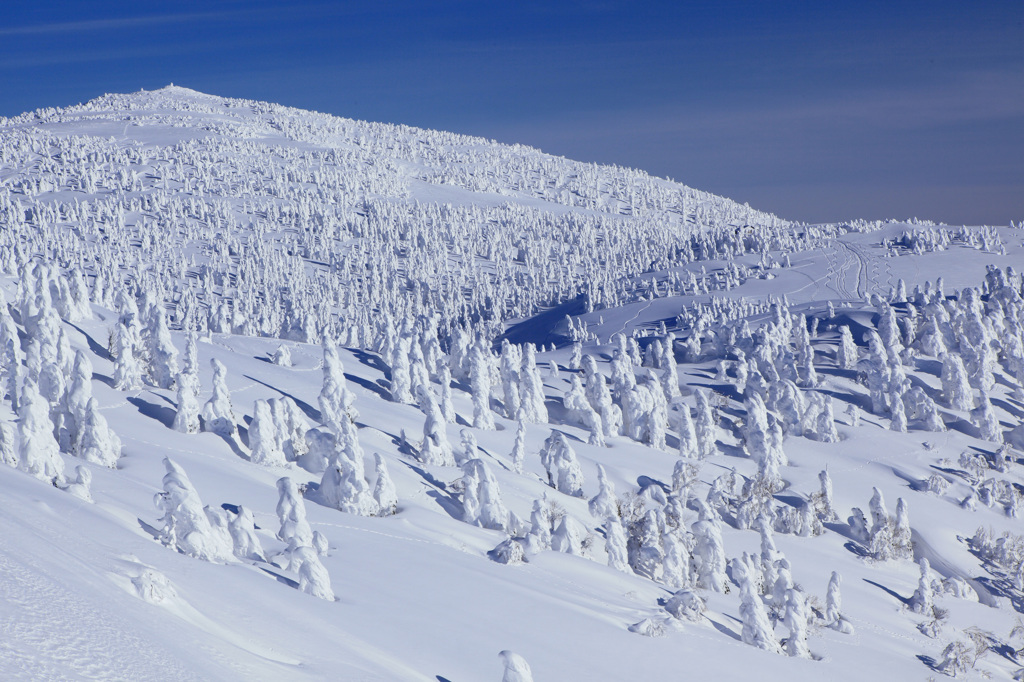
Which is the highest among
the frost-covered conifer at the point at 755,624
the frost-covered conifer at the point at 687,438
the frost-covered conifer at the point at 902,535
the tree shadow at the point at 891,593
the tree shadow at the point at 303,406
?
the tree shadow at the point at 303,406

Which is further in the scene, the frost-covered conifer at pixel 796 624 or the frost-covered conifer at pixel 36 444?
the frost-covered conifer at pixel 796 624

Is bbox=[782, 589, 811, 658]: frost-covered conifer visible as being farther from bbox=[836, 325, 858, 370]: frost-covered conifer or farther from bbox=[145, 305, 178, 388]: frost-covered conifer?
bbox=[836, 325, 858, 370]: frost-covered conifer

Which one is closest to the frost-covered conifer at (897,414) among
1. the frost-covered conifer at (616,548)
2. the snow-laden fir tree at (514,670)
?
the frost-covered conifer at (616,548)

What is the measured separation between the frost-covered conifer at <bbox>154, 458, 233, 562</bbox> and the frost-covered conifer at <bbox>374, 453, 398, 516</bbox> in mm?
20650

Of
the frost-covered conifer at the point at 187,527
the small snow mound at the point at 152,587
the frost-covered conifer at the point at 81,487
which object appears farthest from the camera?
the frost-covered conifer at the point at 81,487

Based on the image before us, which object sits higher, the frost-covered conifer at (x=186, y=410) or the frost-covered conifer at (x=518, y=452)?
the frost-covered conifer at (x=186, y=410)

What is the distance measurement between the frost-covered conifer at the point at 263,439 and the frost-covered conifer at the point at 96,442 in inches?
388

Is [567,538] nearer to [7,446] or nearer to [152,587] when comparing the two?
[7,446]

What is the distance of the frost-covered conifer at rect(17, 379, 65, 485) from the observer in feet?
105

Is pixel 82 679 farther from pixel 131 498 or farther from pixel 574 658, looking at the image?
pixel 131 498

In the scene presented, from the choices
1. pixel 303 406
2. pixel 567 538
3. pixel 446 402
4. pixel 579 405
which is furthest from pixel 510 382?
pixel 567 538

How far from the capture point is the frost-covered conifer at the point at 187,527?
82.1ft

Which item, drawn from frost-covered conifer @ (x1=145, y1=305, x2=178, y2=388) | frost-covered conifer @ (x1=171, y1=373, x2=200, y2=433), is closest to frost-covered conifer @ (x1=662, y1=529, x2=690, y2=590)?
frost-covered conifer @ (x1=171, y1=373, x2=200, y2=433)

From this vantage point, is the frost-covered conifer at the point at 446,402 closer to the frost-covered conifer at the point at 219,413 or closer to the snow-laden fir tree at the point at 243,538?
the frost-covered conifer at the point at 219,413
